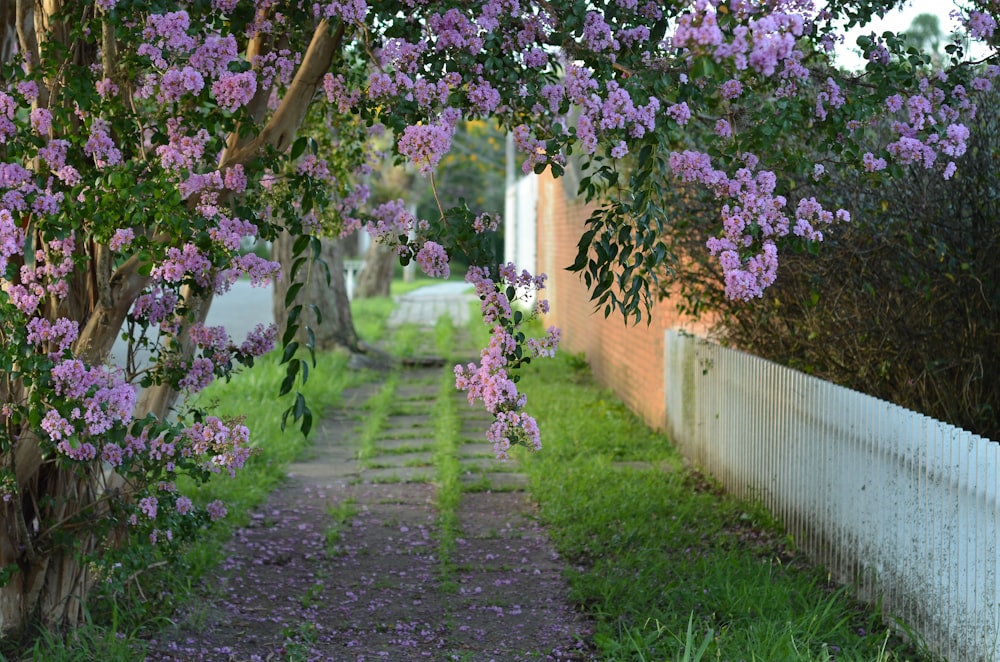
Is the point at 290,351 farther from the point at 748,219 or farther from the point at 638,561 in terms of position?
the point at 638,561

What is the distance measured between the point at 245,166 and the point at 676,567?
295 centimetres

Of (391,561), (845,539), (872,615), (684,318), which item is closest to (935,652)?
(872,615)

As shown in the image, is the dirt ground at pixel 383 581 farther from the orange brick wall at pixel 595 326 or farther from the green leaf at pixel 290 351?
the green leaf at pixel 290 351

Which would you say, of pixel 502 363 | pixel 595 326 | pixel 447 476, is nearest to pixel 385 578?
pixel 502 363

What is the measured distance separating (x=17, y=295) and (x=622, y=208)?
7.09ft

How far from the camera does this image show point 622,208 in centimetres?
404

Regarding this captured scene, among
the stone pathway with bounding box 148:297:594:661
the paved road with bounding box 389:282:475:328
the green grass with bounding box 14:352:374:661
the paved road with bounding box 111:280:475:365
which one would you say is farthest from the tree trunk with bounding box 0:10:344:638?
the paved road with bounding box 389:282:475:328

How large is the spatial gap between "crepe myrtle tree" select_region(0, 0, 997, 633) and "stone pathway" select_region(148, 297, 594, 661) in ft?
2.27

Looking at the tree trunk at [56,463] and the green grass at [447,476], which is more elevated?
the tree trunk at [56,463]

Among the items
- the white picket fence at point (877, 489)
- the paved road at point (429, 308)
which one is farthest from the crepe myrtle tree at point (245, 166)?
the paved road at point (429, 308)

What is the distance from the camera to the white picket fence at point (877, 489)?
4254 mm

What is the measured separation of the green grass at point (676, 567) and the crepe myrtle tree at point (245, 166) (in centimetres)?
123

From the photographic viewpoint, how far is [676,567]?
5922 mm

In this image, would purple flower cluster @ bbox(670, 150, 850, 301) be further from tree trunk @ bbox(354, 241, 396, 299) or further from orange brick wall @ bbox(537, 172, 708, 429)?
tree trunk @ bbox(354, 241, 396, 299)
